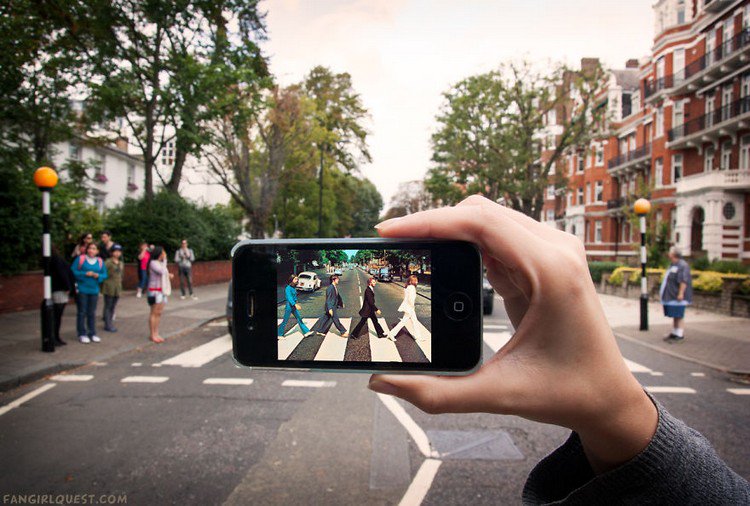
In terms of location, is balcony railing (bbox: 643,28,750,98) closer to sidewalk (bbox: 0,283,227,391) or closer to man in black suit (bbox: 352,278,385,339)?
sidewalk (bbox: 0,283,227,391)

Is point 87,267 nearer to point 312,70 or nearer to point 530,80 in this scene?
point 530,80

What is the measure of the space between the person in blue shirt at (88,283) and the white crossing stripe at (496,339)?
7.93 meters

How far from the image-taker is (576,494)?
1.11 meters

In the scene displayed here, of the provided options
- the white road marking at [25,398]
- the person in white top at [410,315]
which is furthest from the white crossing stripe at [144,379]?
the person in white top at [410,315]

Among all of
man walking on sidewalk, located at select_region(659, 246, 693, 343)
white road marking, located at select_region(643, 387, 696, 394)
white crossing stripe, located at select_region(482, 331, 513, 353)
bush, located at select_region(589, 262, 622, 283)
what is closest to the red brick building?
bush, located at select_region(589, 262, 622, 283)

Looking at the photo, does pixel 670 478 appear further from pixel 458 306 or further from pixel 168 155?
pixel 168 155

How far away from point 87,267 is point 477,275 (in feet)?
30.6

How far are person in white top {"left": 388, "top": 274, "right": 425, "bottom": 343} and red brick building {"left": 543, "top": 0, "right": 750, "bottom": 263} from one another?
2784 centimetres

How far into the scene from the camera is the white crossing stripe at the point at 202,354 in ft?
24.0

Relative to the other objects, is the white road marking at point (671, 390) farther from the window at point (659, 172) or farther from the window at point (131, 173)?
the window at point (131, 173)

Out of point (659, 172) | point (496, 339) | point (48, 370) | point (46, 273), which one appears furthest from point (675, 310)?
point (659, 172)

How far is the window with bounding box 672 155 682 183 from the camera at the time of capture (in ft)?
102

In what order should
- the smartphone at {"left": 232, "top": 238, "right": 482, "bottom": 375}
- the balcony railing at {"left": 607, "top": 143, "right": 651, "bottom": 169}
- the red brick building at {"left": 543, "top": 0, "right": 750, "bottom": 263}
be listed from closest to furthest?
1. the smartphone at {"left": 232, "top": 238, "right": 482, "bottom": 375}
2. the red brick building at {"left": 543, "top": 0, "right": 750, "bottom": 263}
3. the balcony railing at {"left": 607, "top": 143, "right": 651, "bottom": 169}

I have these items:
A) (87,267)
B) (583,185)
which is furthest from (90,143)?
(583,185)
